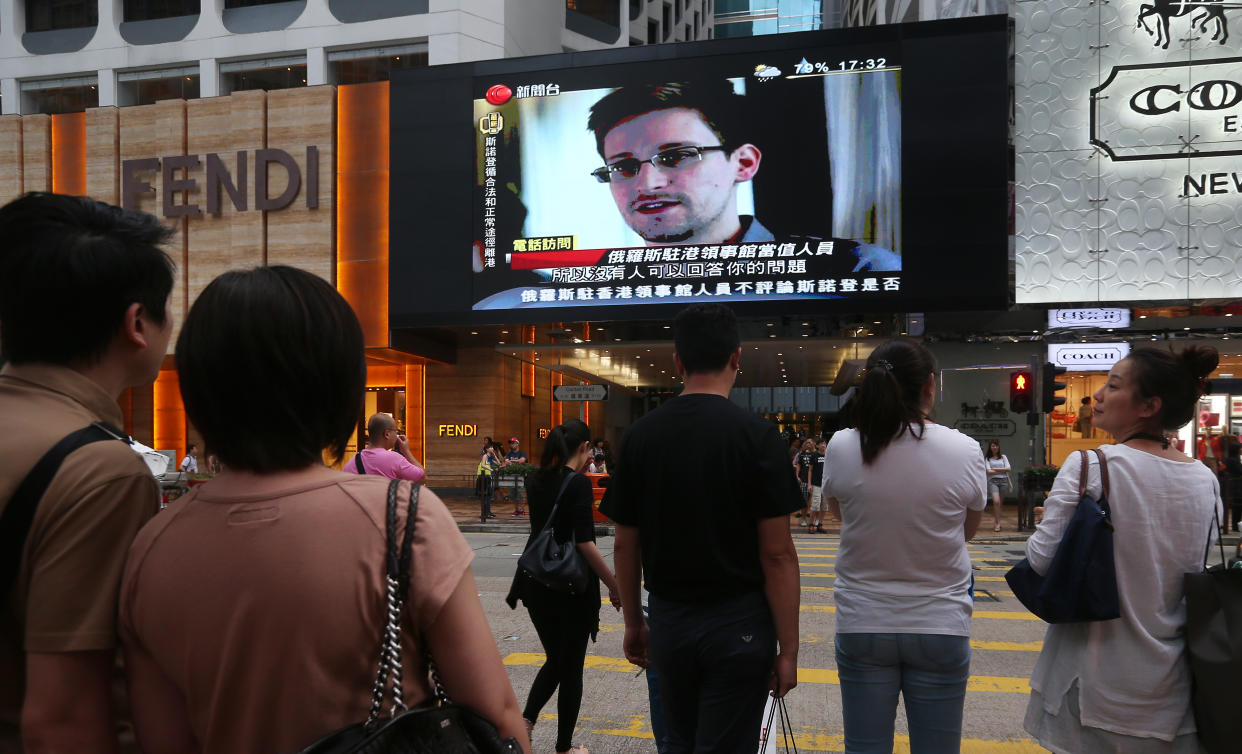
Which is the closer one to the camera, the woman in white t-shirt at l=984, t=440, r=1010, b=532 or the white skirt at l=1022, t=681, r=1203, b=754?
the white skirt at l=1022, t=681, r=1203, b=754

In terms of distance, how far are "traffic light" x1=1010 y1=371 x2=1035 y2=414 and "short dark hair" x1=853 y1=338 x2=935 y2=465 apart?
1512 cm

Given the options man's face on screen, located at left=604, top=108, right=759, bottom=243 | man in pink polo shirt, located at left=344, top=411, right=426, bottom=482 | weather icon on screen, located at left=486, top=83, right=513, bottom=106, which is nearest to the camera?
man in pink polo shirt, located at left=344, top=411, right=426, bottom=482

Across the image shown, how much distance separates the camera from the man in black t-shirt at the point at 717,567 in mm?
2674

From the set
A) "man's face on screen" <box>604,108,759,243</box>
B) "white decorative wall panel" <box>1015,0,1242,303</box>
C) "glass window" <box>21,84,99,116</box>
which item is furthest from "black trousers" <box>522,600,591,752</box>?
"glass window" <box>21,84,99,116</box>

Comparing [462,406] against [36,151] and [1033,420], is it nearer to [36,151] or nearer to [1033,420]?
[36,151]

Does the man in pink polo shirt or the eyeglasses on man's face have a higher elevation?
the eyeglasses on man's face

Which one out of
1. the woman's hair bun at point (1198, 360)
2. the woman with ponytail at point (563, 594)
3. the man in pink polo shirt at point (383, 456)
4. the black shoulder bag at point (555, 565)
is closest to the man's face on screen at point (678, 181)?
the man in pink polo shirt at point (383, 456)

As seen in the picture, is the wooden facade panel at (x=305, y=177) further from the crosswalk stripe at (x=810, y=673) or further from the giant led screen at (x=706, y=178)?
the crosswalk stripe at (x=810, y=673)

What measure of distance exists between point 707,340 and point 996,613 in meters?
6.93

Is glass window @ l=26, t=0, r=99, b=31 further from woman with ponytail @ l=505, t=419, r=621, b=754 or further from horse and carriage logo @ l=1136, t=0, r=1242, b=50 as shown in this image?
woman with ponytail @ l=505, t=419, r=621, b=754

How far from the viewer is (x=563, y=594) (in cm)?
Result: 432

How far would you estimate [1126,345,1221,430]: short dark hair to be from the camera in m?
2.82

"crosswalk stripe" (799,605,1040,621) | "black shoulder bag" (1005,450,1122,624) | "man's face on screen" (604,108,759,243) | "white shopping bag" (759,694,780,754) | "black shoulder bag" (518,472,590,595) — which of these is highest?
"man's face on screen" (604,108,759,243)

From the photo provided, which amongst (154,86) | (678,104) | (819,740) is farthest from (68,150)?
(819,740)
